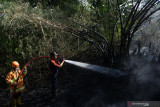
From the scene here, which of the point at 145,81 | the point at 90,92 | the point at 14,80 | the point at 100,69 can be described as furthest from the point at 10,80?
the point at 145,81

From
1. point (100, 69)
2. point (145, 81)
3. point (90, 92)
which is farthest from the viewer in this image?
point (100, 69)

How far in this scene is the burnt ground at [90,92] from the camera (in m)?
3.20

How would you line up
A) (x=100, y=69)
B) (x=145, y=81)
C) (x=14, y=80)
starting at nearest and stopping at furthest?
(x=145, y=81) → (x=14, y=80) → (x=100, y=69)

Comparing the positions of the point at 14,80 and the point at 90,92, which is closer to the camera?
the point at 14,80

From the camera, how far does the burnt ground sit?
3.20m

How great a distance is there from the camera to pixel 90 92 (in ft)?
13.1

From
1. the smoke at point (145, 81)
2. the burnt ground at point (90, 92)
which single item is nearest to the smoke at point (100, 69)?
the burnt ground at point (90, 92)

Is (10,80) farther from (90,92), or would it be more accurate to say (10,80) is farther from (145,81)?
(145,81)

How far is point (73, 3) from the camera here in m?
7.50

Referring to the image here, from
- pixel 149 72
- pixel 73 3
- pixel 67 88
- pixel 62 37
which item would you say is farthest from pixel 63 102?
pixel 73 3

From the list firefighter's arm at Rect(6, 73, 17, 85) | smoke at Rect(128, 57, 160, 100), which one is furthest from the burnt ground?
firefighter's arm at Rect(6, 73, 17, 85)

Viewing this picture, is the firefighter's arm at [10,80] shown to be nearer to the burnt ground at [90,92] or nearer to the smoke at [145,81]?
the burnt ground at [90,92]

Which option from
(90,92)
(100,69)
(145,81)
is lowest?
(90,92)

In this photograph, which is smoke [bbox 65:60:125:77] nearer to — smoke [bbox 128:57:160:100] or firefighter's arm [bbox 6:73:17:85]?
smoke [bbox 128:57:160:100]
